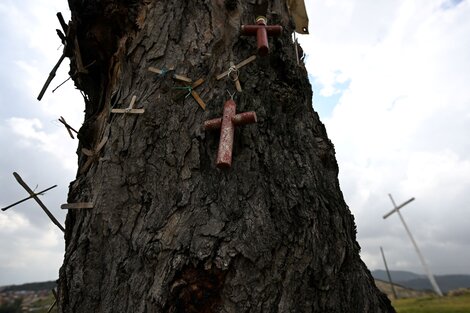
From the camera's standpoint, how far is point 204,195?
105 inches

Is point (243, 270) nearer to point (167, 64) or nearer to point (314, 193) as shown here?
point (314, 193)

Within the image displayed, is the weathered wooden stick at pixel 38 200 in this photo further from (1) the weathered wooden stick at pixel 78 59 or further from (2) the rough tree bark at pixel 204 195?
(1) the weathered wooden stick at pixel 78 59

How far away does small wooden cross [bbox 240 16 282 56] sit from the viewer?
11.3ft

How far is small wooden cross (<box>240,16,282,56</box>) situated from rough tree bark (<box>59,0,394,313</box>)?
0.13m

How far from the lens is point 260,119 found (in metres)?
3.21

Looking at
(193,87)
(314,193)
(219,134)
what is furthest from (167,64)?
(314,193)

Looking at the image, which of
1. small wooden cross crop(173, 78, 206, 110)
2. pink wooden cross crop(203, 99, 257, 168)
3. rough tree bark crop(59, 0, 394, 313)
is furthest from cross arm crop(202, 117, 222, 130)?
small wooden cross crop(173, 78, 206, 110)

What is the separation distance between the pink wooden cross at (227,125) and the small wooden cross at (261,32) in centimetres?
81

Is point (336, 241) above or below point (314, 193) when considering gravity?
below

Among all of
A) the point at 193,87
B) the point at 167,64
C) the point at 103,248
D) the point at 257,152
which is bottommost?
the point at 103,248

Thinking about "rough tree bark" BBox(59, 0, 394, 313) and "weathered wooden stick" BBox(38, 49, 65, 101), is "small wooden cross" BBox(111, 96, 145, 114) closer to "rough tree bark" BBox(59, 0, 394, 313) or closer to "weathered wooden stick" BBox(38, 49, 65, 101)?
"rough tree bark" BBox(59, 0, 394, 313)

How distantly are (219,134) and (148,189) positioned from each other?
0.78 meters

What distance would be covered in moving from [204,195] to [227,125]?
616mm

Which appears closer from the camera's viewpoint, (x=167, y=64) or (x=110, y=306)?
(x=110, y=306)
